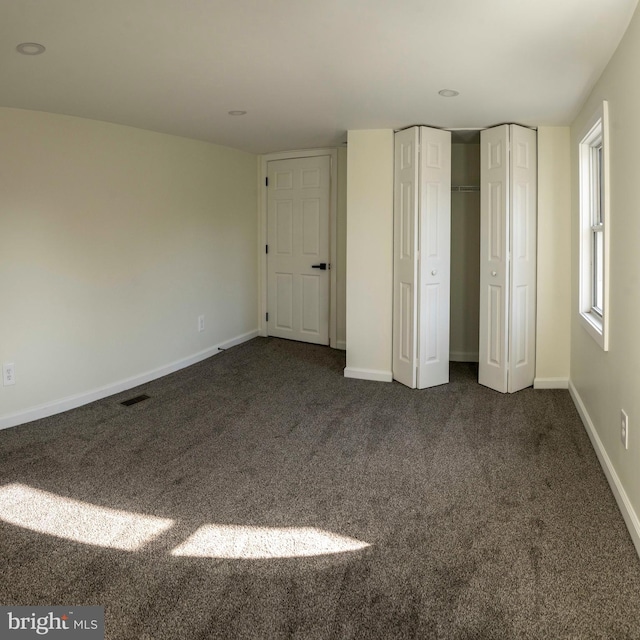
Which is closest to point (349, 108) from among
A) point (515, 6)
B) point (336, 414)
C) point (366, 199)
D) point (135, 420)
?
point (366, 199)

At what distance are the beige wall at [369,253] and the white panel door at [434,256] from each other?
313mm

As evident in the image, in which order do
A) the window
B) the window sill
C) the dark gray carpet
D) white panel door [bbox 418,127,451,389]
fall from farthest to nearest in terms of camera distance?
white panel door [bbox 418,127,451,389] → the window → the window sill → the dark gray carpet

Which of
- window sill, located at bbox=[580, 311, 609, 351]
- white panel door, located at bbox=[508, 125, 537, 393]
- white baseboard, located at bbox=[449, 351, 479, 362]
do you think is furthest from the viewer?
white baseboard, located at bbox=[449, 351, 479, 362]

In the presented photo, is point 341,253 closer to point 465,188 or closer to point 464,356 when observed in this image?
point 465,188

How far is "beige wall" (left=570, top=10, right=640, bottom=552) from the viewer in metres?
2.23

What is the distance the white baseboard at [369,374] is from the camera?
4496 mm

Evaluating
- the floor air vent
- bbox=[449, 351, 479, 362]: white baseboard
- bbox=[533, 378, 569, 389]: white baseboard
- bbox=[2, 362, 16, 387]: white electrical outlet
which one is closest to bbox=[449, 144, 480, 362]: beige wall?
bbox=[449, 351, 479, 362]: white baseboard

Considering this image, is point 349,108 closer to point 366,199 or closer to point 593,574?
point 366,199

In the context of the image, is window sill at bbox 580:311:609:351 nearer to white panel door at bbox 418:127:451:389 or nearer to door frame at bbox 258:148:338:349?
white panel door at bbox 418:127:451:389

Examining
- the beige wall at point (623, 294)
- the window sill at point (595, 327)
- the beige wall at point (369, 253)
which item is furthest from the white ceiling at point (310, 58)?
the window sill at point (595, 327)

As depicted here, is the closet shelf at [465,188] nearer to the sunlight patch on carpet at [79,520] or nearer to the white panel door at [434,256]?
the white panel door at [434,256]

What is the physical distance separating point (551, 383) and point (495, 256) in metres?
1.12

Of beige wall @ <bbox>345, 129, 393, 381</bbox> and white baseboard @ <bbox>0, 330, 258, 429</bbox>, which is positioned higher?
beige wall @ <bbox>345, 129, 393, 381</bbox>

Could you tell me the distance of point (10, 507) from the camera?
244 centimetres
